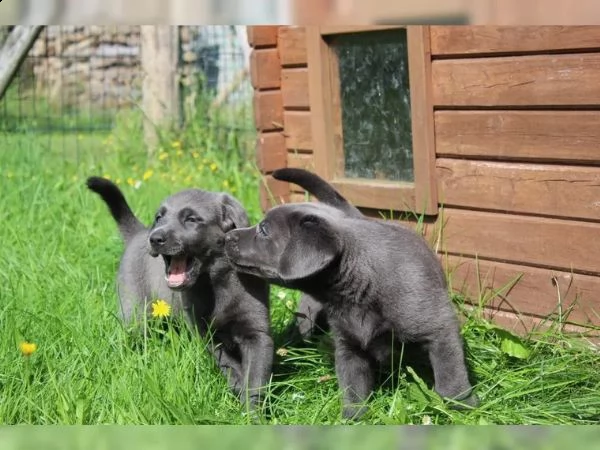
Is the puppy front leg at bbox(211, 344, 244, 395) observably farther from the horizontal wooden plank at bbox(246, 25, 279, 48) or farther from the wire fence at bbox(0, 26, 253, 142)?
the wire fence at bbox(0, 26, 253, 142)

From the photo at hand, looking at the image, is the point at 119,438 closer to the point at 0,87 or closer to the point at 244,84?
the point at 0,87

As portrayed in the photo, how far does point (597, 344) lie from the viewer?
12.3ft

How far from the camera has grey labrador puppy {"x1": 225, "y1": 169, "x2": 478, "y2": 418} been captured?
10.6 feet

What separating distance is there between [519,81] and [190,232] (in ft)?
5.39

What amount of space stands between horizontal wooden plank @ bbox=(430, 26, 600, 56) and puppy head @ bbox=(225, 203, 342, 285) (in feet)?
3.03

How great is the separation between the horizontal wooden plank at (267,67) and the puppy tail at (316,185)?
2.05 metres

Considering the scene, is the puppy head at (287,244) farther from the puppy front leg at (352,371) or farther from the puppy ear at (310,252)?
the puppy front leg at (352,371)

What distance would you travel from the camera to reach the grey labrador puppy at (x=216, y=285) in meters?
3.72

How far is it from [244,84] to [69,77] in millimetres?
6128

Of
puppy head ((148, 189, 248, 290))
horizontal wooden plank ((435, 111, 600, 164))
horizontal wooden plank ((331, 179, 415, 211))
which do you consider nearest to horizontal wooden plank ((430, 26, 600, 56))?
horizontal wooden plank ((435, 111, 600, 164))

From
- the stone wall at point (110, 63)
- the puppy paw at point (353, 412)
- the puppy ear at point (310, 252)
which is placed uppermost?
the stone wall at point (110, 63)

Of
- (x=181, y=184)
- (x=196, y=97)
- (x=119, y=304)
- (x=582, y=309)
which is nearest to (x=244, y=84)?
(x=196, y=97)

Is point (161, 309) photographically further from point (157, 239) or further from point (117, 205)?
point (117, 205)

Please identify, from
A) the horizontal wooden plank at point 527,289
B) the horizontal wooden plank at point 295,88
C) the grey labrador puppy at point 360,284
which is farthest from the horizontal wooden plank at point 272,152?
the grey labrador puppy at point 360,284
